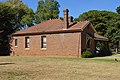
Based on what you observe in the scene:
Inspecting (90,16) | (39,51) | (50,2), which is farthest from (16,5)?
(39,51)

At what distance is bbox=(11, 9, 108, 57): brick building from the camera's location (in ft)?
115

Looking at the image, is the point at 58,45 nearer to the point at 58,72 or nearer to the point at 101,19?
the point at 58,72

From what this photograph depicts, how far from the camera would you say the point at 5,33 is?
47375mm

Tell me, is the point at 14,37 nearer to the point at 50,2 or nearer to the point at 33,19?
the point at 33,19

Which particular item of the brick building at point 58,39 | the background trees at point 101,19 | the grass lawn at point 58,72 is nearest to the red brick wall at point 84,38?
the brick building at point 58,39

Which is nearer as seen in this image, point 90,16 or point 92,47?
point 92,47

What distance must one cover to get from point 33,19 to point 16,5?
5.47m

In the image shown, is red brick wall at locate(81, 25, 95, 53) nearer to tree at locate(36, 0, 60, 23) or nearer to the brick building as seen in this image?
the brick building

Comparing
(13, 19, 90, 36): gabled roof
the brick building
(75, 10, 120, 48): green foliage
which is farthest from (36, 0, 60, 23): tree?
(13, 19, 90, 36): gabled roof

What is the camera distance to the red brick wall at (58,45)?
115 ft

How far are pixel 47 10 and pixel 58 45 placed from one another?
3420 cm

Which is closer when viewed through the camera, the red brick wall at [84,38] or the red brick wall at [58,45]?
the red brick wall at [58,45]

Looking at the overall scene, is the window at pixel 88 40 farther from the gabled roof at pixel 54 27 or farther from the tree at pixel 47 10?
the tree at pixel 47 10

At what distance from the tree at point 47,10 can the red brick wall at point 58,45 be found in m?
27.2
